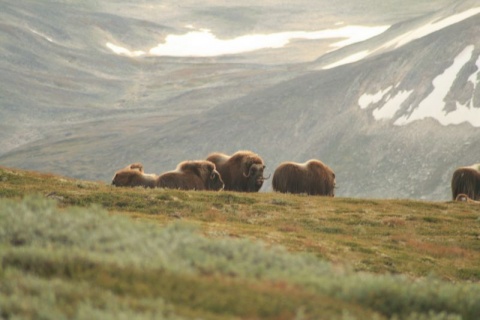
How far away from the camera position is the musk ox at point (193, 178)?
3909 centimetres

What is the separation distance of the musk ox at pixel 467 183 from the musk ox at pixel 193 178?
17277mm

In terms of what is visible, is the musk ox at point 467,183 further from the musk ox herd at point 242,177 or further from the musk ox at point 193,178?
the musk ox at point 193,178

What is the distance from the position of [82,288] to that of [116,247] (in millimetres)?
2426

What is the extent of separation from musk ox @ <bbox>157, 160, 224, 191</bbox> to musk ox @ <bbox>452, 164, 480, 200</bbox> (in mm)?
17277

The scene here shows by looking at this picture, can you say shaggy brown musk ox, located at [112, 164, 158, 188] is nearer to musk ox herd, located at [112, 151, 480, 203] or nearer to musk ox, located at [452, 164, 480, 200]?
musk ox herd, located at [112, 151, 480, 203]

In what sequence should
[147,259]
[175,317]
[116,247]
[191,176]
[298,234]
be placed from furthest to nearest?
1. [191,176]
2. [298,234]
3. [116,247]
4. [147,259]
5. [175,317]

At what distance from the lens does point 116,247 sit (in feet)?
43.8

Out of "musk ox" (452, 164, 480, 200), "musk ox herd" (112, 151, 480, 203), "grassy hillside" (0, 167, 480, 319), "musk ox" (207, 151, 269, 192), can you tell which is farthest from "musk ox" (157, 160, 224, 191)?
"grassy hillside" (0, 167, 480, 319)

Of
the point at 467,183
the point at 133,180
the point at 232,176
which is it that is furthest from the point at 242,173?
the point at 467,183

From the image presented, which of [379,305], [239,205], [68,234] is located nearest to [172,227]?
[68,234]

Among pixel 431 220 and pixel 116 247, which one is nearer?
pixel 116 247

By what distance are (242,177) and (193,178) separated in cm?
422

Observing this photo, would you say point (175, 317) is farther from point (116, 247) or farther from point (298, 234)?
point (298, 234)

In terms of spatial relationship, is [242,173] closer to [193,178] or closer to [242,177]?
[242,177]
